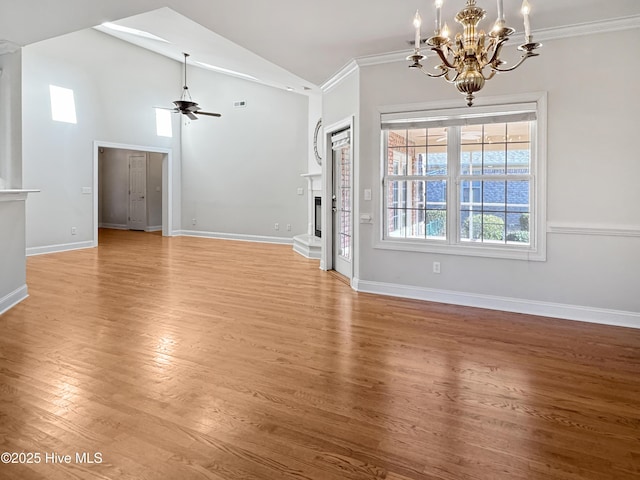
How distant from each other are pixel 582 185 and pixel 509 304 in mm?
1356

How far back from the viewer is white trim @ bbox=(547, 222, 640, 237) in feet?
12.4

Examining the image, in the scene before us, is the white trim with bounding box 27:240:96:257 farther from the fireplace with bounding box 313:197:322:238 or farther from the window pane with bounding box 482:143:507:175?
the window pane with bounding box 482:143:507:175

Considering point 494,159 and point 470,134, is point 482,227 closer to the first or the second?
point 494,159

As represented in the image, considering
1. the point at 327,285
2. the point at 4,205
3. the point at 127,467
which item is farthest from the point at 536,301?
the point at 4,205

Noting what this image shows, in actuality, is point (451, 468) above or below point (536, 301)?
below

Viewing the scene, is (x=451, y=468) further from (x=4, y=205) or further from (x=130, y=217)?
(x=130, y=217)

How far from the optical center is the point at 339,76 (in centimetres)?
548

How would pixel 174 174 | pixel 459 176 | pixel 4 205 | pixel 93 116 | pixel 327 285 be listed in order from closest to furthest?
pixel 4 205 → pixel 459 176 → pixel 327 285 → pixel 93 116 → pixel 174 174

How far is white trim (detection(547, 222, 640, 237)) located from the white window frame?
0.11 meters

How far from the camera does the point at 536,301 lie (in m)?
4.17

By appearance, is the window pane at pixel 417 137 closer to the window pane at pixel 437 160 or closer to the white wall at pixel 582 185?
the window pane at pixel 437 160

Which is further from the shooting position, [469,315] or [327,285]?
[327,285]

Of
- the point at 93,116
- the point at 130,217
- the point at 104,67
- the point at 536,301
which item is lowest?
the point at 536,301

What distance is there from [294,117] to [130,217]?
20.9 ft
